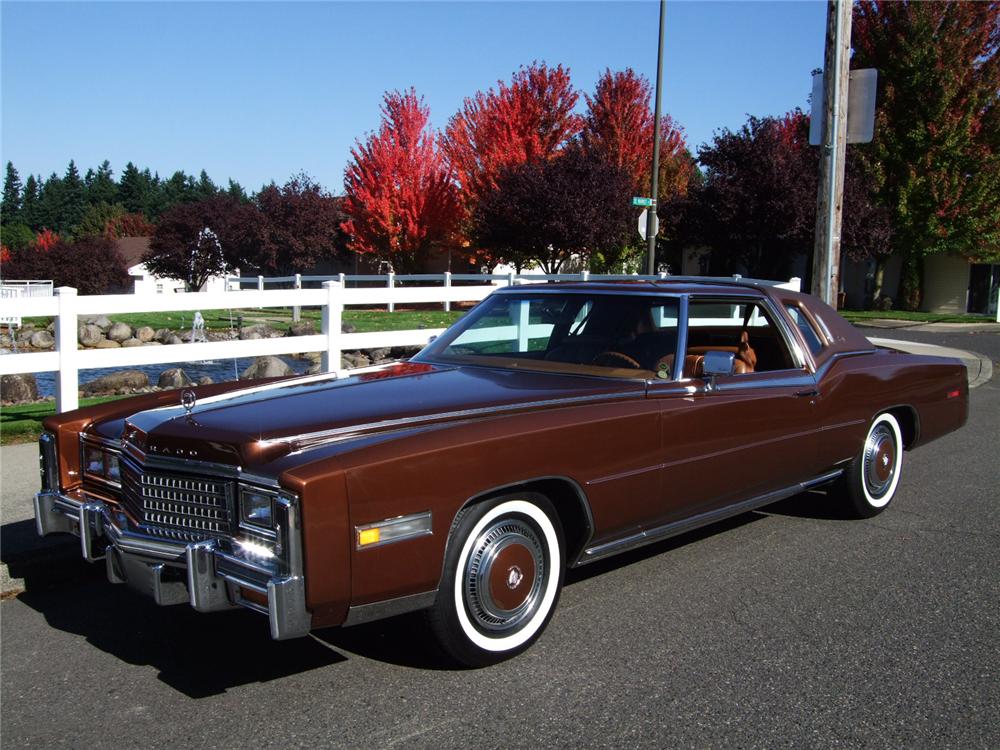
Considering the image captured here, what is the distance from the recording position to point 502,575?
3805 mm

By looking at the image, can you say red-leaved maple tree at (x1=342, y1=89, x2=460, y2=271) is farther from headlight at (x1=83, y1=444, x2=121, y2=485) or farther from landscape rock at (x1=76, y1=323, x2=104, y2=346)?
headlight at (x1=83, y1=444, x2=121, y2=485)

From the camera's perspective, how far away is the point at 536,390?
172 inches

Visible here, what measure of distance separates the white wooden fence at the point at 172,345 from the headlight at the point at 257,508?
2855 millimetres

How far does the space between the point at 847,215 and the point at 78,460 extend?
27043 millimetres

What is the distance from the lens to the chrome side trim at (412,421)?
11.6ft

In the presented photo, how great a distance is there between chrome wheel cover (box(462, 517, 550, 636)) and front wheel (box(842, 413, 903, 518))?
2786 millimetres

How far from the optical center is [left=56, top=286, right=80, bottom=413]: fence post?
7355 millimetres

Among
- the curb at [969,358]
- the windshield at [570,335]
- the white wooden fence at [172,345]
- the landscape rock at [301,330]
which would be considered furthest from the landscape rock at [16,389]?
the curb at [969,358]

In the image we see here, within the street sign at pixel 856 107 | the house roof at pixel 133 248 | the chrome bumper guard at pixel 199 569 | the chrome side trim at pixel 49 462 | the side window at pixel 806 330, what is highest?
the street sign at pixel 856 107

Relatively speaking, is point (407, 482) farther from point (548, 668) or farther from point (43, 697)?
point (43, 697)

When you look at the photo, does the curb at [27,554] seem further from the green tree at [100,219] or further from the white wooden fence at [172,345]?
the green tree at [100,219]

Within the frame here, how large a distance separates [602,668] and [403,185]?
3433 centimetres

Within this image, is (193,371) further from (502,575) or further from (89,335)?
(502,575)

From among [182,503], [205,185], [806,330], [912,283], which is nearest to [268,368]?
[806,330]
